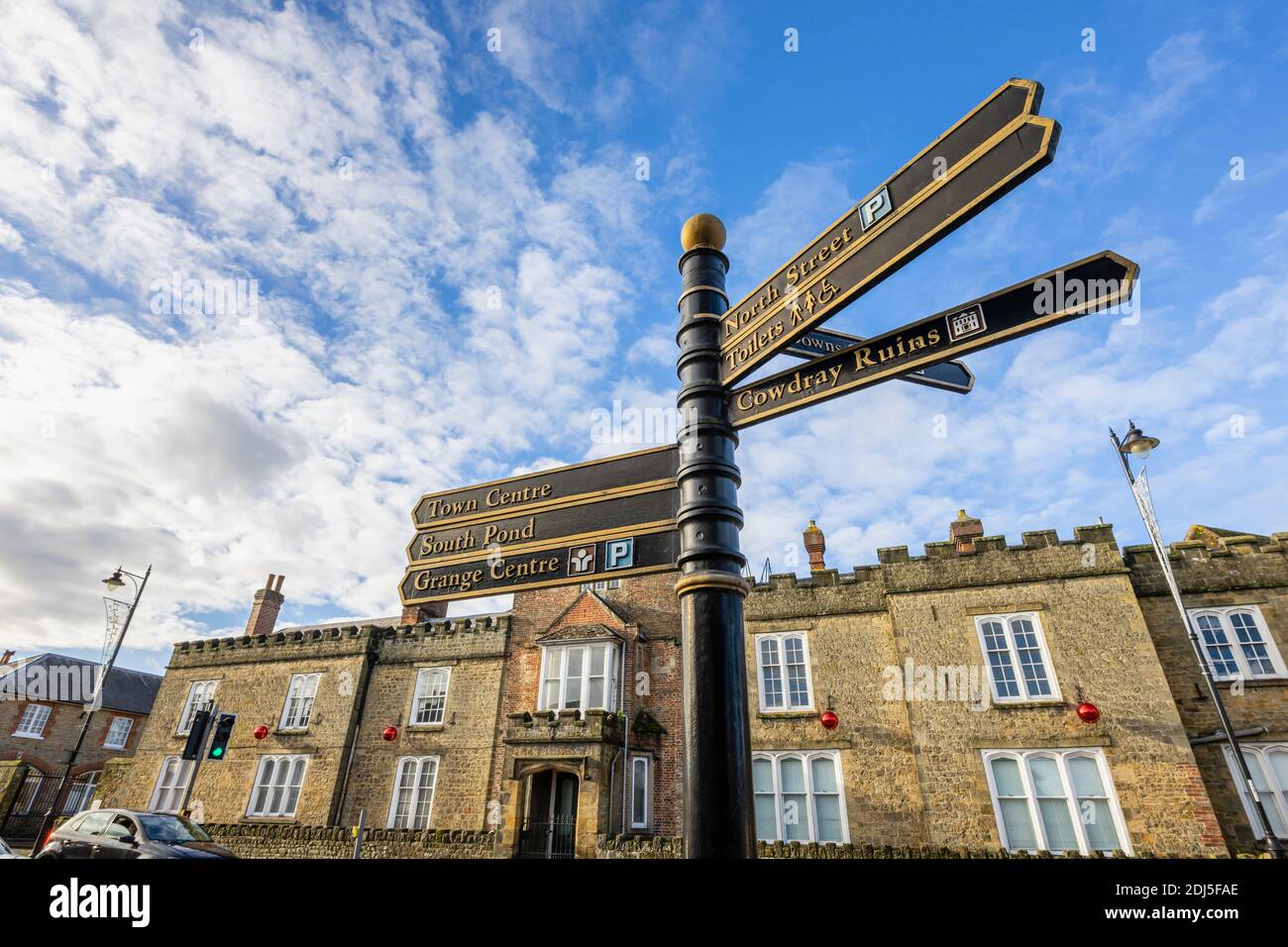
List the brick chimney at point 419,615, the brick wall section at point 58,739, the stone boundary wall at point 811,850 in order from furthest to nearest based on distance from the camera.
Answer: the brick wall section at point 58,739 → the brick chimney at point 419,615 → the stone boundary wall at point 811,850

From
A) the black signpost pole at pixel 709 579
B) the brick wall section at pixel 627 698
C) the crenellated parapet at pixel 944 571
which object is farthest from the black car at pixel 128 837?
the crenellated parapet at pixel 944 571

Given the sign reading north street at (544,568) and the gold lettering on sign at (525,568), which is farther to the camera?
the gold lettering on sign at (525,568)

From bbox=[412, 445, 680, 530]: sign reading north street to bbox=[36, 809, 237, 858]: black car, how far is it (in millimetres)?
8691

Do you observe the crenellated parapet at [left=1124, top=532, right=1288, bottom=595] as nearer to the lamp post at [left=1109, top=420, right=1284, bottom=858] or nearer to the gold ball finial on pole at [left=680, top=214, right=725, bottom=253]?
the lamp post at [left=1109, top=420, right=1284, bottom=858]

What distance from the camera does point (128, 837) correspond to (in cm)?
959

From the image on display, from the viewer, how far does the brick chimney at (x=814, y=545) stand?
20.5 meters

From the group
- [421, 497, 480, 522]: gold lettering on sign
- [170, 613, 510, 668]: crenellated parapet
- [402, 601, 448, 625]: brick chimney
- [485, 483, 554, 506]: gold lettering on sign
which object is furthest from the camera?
[402, 601, 448, 625]: brick chimney

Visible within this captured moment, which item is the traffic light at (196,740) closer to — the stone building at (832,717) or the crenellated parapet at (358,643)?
the stone building at (832,717)

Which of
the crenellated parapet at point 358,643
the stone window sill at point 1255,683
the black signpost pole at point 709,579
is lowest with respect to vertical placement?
the black signpost pole at point 709,579

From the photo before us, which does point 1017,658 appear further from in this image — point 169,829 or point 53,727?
point 53,727

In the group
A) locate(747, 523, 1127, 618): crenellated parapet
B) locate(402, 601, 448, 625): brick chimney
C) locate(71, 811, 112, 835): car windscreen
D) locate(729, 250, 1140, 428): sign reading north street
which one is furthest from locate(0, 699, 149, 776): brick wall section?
locate(729, 250, 1140, 428): sign reading north street

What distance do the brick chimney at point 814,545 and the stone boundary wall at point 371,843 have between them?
12.7m

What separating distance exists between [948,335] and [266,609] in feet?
116

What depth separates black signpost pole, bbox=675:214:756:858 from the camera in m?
2.52
